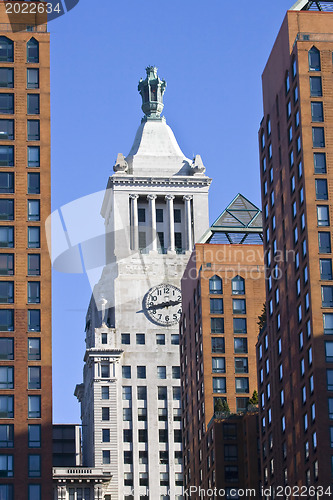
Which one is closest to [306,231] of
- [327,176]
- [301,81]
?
[327,176]

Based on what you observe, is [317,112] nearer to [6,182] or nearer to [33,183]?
[33,183]

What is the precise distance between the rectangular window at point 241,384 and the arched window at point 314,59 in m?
48.0

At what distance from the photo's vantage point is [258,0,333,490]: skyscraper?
128 meters

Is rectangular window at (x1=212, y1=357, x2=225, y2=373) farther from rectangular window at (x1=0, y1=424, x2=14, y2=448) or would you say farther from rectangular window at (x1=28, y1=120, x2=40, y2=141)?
rectangular window at (x1=0, y1=424, x2=14, y2=448)

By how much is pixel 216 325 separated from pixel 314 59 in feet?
149

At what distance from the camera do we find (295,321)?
135m

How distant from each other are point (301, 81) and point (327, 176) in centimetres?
1015

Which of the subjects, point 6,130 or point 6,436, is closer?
point 6,436

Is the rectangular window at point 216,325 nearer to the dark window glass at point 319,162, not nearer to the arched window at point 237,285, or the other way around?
the arched window at point 237,285

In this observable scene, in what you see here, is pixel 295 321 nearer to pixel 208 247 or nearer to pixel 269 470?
pixel 269 470

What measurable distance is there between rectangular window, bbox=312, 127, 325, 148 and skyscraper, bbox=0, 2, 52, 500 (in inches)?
1015

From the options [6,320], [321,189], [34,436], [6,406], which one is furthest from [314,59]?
[34,436]

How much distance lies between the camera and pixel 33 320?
137 m

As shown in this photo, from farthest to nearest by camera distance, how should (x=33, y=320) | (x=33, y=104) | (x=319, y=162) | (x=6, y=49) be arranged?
1. (x=6, y=49)
2. (x=33, y=104)
3. (x=33, y=320)
4. (x=319, y=162)
